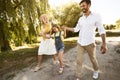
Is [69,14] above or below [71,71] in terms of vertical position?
above

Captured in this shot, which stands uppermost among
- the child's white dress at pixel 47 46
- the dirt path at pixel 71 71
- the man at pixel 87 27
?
the man at pixel 87 27

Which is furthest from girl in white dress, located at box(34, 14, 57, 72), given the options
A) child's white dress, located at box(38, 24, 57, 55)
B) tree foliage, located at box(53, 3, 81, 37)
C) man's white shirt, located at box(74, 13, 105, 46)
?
tree foliage, located at box(53, 3, 81, 37)

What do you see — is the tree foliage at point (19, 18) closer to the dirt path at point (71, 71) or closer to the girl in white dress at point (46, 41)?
the dirt path at point (71, 71)

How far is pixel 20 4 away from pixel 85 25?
33.0 feet

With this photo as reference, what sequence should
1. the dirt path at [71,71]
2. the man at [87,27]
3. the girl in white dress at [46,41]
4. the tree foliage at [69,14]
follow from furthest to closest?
the tree foliage at [69,14], the girl in white dress at [46,41], the dirt path at [71,71], the man at [87,27]

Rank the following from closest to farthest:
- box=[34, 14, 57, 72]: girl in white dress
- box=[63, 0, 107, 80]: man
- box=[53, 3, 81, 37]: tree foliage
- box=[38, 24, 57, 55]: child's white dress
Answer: box=[63, 0, 107, 80]: man → box=[34, 14, 57, 72]: girl in white dress → box=[38, 24, 57, 55]: child's white dress → box=[53, 3, 81, 37]: tree foliage

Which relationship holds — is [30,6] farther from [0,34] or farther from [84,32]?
[84,32]

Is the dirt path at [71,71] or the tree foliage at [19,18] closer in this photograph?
the dirt path at [71,71]

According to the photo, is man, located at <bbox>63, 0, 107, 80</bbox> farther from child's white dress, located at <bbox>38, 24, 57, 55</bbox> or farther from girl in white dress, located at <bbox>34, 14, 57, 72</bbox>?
child's white dress, located at <bbox>38, 24, 57, 55</bbox>

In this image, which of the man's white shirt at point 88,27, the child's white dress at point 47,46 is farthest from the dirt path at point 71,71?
the man's white shirt at point 88,27

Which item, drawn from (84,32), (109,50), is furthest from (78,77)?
(109,50)

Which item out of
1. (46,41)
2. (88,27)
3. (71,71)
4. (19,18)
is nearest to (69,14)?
(19,18)

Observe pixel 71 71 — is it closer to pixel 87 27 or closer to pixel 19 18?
pixel 87 27

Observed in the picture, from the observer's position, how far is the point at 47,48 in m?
8.20
